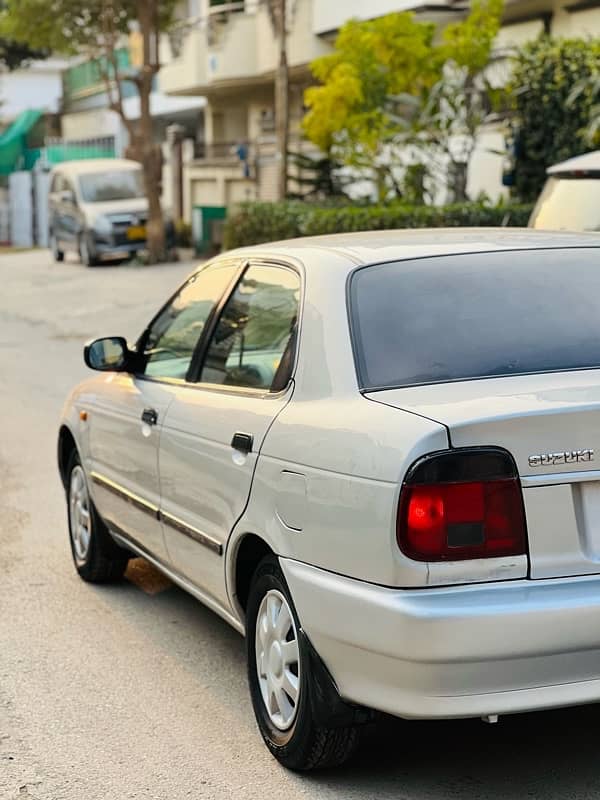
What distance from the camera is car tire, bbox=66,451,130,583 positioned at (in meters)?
6.90

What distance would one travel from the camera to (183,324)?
6094 mm

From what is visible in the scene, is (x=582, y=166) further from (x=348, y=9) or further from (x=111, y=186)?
(x=111, y=186)

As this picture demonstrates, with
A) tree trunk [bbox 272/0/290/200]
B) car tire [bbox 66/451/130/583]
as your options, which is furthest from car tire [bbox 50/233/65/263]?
car tire [bbox 66/451/130/583]

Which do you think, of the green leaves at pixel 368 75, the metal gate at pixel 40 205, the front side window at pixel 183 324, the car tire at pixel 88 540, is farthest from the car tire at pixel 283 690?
the metal gate at pixel 40 205

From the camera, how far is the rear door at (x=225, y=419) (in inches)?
190

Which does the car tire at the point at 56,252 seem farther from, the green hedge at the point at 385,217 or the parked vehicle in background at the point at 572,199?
the parked vehicle in background at the point at 572,199

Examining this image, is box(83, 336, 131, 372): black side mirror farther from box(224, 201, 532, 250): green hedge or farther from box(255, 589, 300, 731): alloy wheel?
box(224, 201, 532, 250): green hedge

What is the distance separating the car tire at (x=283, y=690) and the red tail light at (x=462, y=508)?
59 cm

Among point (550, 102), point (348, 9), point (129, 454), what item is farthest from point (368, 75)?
point (129, 454)

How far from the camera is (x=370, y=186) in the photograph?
27078mm

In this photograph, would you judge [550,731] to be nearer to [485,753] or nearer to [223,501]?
[485,753]

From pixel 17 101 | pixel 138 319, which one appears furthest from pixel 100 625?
pixel 17 101

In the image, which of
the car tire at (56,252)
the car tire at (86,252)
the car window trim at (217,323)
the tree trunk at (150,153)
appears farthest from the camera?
the car tire at (56,252)

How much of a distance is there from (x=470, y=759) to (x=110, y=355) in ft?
8.37
